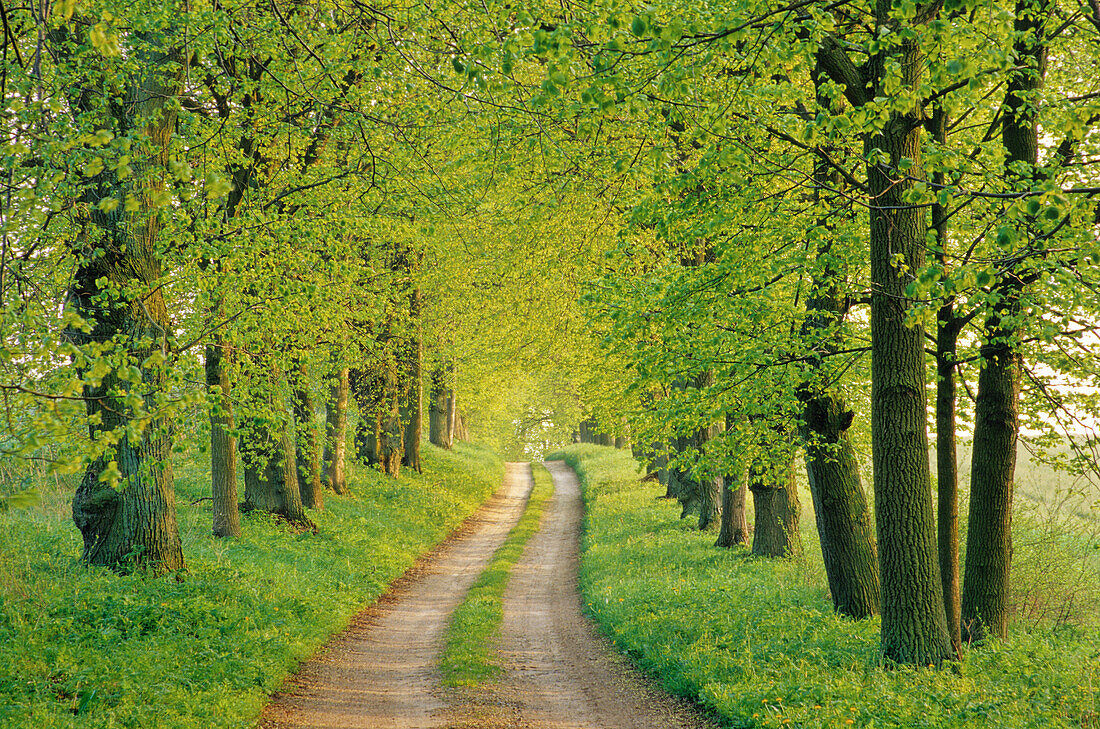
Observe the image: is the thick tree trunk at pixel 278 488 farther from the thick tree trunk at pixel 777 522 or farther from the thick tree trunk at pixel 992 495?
the thick tree trunk at pixel 992 495

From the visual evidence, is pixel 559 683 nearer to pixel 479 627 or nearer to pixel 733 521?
pixel 479 627

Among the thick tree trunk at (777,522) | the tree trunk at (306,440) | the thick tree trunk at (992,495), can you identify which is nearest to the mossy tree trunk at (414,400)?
the tree trunk at (306,440)

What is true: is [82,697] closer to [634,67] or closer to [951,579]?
[634,67]

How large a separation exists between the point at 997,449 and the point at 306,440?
36.0ft

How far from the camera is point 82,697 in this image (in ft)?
23.4

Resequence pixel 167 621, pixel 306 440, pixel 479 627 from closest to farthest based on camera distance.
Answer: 1. pixel 167 621
2. pixel 479 627
3. pixel 306 440

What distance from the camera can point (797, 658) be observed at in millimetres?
9086

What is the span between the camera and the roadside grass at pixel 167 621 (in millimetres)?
7258

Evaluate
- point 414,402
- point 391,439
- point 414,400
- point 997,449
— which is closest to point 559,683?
point 997,449

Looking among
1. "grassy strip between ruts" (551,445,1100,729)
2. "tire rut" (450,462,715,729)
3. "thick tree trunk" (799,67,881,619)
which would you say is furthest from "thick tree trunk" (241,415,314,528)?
"thick tree trunk" (799,67,881,619)

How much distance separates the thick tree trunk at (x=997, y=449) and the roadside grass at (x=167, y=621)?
933cm

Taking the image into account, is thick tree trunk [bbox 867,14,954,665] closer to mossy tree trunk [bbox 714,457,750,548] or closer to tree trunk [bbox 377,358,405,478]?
mossy tree trunk [bbox 714,457,750,548]

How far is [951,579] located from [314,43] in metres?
11.8

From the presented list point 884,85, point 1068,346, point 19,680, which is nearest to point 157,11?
point 19,680
